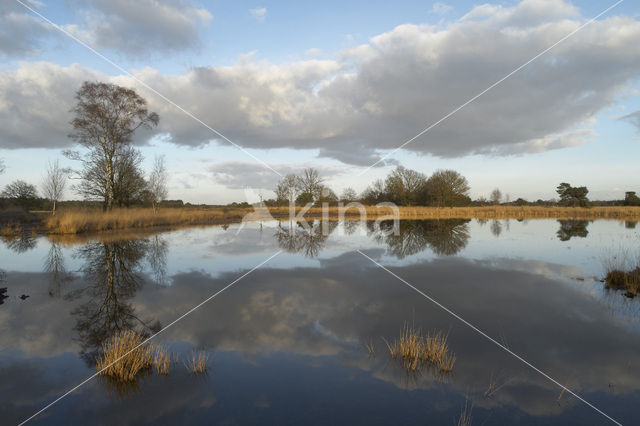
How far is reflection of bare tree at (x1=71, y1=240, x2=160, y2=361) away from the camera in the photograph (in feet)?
17.2

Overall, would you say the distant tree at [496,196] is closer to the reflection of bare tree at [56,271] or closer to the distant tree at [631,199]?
the distant tree at [631,199]

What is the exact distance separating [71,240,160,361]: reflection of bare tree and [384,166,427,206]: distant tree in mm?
43260

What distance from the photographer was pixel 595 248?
13852 millimetres

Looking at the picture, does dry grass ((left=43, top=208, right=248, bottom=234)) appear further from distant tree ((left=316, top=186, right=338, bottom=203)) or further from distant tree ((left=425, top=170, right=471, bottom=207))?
distant tree ((left=425, top=170, right=471, bottom=207))

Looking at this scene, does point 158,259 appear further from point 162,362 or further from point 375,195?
point 375,195

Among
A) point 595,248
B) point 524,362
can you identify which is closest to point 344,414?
point 524,362

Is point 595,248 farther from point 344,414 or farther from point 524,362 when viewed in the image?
point 344,414

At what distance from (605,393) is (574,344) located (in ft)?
4.22

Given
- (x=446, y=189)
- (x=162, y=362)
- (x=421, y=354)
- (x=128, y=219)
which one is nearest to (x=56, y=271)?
(x=162, y=362)

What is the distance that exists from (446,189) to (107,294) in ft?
157

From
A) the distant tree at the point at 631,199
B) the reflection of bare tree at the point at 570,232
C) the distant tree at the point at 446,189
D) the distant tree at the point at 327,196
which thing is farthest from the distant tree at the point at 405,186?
the distant tree at the point at 631,199

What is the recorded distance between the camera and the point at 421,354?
4.41 meters

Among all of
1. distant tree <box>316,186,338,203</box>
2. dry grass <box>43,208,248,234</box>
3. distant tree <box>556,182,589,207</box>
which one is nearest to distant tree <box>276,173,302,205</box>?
distant tree <box>316,186,338,203</box>

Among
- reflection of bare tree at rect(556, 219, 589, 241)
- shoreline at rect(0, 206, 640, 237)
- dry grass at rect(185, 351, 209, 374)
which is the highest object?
shoreline at rect(0, 206, 640, 237)
